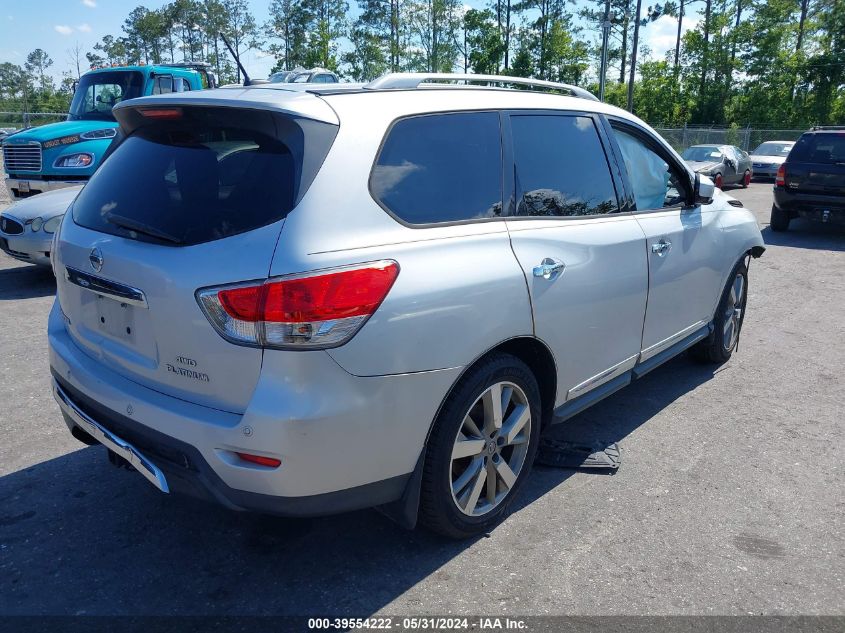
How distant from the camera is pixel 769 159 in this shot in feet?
79.5

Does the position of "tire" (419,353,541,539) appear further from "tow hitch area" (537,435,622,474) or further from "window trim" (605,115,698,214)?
"window trim" (605,115,698,214)

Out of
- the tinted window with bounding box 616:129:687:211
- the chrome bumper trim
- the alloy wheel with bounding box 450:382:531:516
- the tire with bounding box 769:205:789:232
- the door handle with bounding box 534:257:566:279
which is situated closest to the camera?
the chrome bumper trim

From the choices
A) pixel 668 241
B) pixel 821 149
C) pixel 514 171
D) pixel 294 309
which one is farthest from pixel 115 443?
pixel 821 149

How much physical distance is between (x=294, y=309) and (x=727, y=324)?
416cm

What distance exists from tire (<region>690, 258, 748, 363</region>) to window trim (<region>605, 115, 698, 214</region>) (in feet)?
3.12

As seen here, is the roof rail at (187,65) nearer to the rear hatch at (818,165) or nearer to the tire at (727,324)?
the tire at (727,324)

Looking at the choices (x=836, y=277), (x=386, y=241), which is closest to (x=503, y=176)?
(x=386, y=241)

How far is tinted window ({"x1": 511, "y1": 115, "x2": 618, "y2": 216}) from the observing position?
3340mm

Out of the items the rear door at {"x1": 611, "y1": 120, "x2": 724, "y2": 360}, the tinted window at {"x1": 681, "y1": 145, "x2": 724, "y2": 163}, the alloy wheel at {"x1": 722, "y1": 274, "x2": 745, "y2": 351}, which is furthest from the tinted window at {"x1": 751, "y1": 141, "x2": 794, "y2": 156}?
the rear door at {"x1": 611, "y1": 120, "x2": 724, "y2": 360}

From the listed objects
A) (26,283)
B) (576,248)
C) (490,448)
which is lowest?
(26,283)

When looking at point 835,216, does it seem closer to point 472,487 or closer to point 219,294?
point 472,487

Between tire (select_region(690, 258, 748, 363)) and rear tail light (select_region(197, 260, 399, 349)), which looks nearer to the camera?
rear tail light (select_region(197, 260, 399, 349))

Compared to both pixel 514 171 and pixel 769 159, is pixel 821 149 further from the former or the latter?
pixel 769 159

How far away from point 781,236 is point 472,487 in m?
11.8
